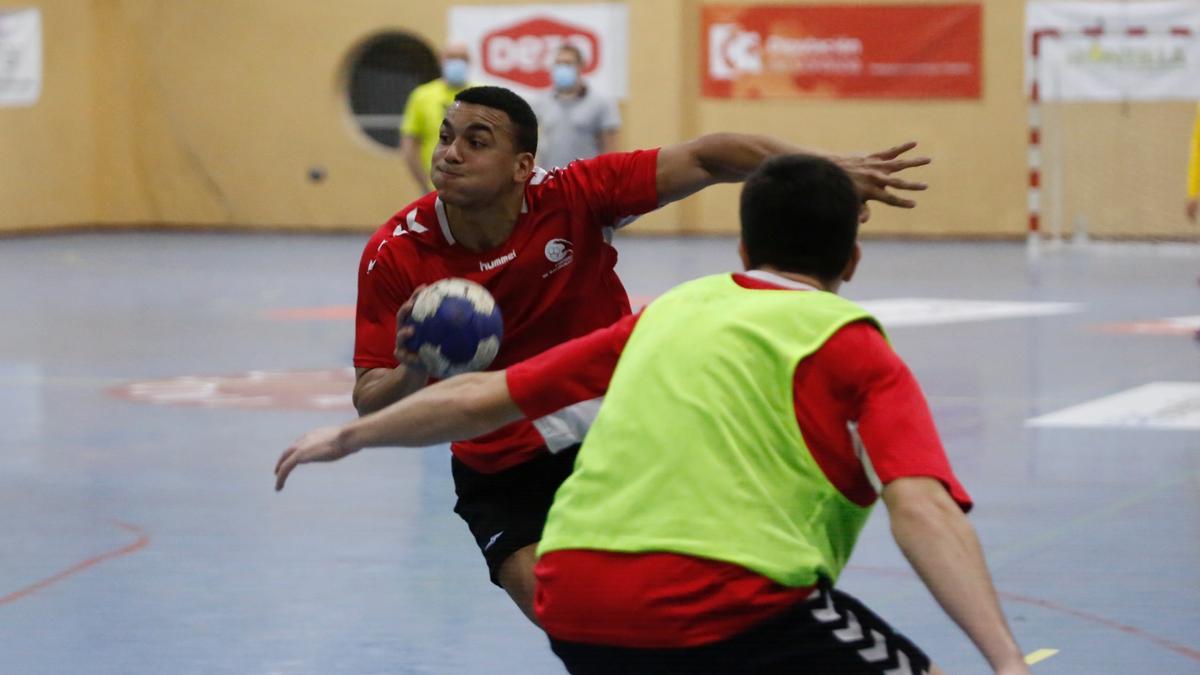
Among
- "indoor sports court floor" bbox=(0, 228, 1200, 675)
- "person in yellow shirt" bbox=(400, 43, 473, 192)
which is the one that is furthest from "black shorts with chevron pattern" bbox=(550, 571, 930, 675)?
"person in yellow shirt" bbox=(400, 43, 473, 192)

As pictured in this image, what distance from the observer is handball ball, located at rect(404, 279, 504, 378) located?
427 centimetres

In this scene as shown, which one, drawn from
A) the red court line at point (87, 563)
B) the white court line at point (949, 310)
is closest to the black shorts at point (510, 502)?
the red court line at point (87, 563)

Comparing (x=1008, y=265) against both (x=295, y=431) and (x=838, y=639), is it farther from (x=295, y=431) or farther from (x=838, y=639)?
(x=838, y=639)

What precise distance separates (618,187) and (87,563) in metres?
3.03

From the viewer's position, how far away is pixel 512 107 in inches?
191

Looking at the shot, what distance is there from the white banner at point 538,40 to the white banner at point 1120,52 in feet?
17.3

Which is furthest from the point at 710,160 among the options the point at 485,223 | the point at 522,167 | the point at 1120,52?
the point at 1120,52

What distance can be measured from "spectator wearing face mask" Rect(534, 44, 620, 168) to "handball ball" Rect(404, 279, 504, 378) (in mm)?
11525

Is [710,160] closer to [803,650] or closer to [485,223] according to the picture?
[485,223]

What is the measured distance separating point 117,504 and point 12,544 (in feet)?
2.62

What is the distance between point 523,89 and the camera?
2444 cm

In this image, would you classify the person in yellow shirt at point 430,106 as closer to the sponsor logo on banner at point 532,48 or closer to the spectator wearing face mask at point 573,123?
the spectator wearing face mask at point 573,123

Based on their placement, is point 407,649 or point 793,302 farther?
point 407,649

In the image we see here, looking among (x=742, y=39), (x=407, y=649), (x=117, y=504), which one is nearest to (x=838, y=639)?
(x=407, y=649)
